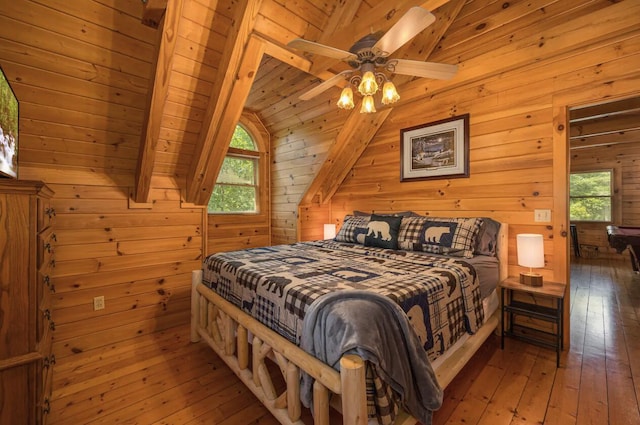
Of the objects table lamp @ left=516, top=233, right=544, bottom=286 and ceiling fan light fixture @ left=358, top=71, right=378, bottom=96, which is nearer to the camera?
ceiling fan light fixture @ left=358, top=71, right=378, bottom=96

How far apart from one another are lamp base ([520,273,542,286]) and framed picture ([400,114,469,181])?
104 cm

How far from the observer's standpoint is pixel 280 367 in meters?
1.37

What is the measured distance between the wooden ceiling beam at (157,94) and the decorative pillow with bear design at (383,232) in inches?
80.6

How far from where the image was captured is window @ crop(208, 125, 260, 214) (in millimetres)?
3836

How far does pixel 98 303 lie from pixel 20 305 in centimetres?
155

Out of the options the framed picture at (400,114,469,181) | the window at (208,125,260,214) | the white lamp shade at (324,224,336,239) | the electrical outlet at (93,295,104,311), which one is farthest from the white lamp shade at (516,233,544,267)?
the electrical outlet at (93,295,104,311)

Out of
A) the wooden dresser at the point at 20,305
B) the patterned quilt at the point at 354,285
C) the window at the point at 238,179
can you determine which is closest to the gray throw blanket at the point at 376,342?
the patterned quilt at the point at 354,285

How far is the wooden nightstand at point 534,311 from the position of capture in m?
1.92

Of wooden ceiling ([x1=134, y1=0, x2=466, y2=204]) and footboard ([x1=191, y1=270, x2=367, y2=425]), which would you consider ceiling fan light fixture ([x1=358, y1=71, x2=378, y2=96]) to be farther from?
footboard ([x1=191, y1=270, x2=367, y2=425])

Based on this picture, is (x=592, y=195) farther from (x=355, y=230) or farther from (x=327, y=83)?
(x=327, y=83)

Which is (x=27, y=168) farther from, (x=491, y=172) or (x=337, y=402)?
(x=491, y=172)

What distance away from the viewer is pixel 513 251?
241 centimetres

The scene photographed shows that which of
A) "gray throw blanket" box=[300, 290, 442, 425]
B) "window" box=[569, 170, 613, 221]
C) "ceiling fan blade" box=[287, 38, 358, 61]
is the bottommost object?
"gray throw blanket" box=[300, 290, 442, 425]

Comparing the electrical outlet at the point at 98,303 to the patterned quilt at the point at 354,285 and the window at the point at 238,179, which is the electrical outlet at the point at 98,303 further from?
the window at the point at 238,179
